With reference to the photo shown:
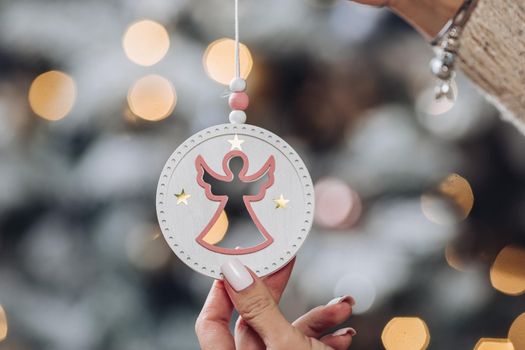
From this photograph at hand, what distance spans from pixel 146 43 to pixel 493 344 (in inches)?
30.7

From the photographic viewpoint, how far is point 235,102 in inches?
31.0

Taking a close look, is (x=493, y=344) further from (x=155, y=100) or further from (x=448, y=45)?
(x=448, y=45)

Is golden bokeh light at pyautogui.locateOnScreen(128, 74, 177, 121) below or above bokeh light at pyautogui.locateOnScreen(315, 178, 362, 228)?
above

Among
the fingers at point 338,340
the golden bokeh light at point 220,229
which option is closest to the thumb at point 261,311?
the fingers at point 338,340

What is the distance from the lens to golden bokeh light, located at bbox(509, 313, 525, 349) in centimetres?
131

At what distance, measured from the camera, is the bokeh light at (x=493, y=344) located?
129 cm

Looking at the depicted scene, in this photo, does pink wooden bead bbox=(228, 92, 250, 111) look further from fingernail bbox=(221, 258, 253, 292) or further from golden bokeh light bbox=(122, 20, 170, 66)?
golden bokeh light bbox=(122, 20, 170, 66)

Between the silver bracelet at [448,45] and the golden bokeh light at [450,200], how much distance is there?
0.65 metres

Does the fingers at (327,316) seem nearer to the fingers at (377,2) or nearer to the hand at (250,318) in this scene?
the hand at (250,318)

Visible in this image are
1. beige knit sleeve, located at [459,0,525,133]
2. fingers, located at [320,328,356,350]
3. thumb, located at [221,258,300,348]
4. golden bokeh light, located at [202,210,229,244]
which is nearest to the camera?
beige knit sleeve, located at [459,0,525,133]

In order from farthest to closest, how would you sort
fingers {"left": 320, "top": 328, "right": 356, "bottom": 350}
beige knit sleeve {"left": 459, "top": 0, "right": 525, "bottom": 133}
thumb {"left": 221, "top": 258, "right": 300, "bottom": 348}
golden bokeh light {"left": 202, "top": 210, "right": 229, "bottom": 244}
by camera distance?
golden bokeh light {"left": 202, "top": 210, "right": 229, "bottom": 244} < fingers {"left": 320, "top": 328, "right": 356, "bottom": 350} < thumb {"left": 221, "top": 258, "right": 300, "bottom": 348} < beige knit sleeve {"left": 459, "top": 0, "right": 525, "bottom": 133}

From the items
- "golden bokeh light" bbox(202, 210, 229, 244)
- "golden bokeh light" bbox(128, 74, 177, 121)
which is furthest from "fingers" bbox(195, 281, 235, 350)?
"golden bokeh light" bbox(128, 74, 177, 121)

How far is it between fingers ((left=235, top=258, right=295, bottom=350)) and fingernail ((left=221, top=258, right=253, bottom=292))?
4cm

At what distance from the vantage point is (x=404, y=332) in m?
1.30
